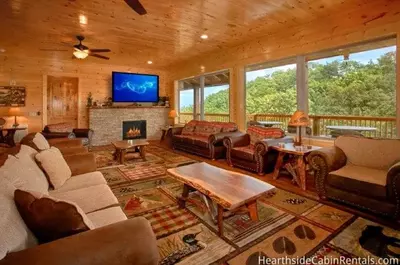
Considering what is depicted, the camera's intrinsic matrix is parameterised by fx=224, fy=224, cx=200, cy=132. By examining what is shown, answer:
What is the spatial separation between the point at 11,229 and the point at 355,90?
4836 millimetres

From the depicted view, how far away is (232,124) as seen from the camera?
5309 millimetres

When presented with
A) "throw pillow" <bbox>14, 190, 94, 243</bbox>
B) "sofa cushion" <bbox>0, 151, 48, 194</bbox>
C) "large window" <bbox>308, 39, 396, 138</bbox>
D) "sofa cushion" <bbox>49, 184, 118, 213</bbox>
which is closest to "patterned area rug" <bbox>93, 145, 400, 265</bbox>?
"sofa cushion" <bbox>49, 184, 118, 213</bbox>

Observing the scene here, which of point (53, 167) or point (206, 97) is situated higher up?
point (206, 97)

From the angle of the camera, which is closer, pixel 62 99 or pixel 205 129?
pixel 205 129

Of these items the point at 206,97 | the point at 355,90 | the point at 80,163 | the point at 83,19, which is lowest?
the point at 80,163

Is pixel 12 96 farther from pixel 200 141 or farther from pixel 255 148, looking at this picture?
pixel 255 148

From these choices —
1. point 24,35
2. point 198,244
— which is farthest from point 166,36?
point 198,244

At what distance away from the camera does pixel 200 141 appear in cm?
529

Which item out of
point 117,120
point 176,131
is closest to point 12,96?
point 117,120

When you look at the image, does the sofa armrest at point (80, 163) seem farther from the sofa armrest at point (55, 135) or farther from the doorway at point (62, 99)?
the doorway at point (62, 99)

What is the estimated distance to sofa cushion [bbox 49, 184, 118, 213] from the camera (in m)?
1.75

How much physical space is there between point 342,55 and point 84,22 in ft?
14.9

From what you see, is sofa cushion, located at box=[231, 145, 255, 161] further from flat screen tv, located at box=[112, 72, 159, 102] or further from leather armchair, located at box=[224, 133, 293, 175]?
flat screen tv, located at box=[112, 72, 159, 102]

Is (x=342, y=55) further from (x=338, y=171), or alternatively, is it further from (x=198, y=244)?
(x=198, y=244)
